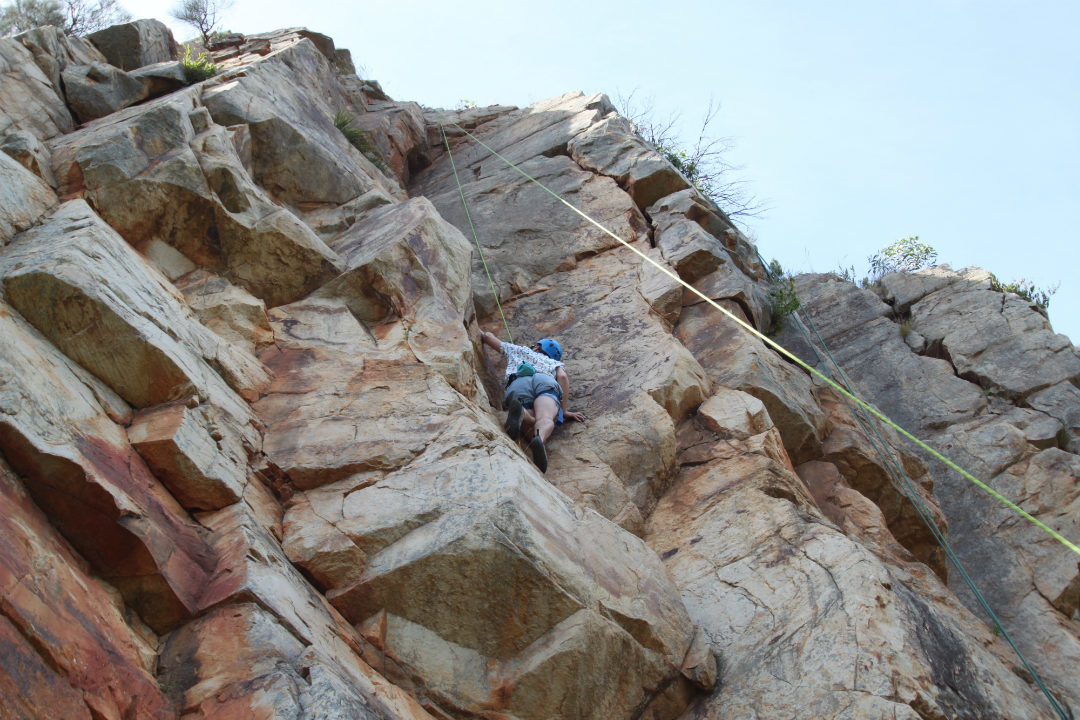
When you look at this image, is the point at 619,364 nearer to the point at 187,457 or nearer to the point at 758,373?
the point at 758,373

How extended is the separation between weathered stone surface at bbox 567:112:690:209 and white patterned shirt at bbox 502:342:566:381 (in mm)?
3916

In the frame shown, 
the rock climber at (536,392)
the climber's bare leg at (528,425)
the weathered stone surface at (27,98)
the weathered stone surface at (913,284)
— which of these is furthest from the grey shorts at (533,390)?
the weathered stone surface at (913,284)

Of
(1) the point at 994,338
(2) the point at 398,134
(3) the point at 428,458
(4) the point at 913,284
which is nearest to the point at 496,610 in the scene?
(3) the point at 428,458

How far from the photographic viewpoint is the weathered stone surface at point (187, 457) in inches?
181

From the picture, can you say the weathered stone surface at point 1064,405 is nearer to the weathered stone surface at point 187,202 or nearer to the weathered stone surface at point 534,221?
the weathered stone surface at point 534,221

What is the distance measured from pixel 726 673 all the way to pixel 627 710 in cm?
74

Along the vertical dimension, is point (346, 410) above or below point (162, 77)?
below

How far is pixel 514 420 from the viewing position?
6.96m

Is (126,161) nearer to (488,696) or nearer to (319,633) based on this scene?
(319,633)

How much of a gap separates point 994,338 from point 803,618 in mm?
7354

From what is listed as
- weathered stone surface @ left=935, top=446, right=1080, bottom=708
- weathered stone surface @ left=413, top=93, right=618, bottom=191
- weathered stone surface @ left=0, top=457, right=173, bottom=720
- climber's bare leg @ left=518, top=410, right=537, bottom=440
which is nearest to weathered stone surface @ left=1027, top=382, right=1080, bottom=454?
weathered stone surface @ left=935, top=446, right=1080, bottom=708

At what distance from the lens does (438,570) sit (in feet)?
15.1

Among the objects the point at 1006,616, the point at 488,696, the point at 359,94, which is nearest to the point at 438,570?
the point at 488,696

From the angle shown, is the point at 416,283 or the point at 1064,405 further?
the point at 1064,405
